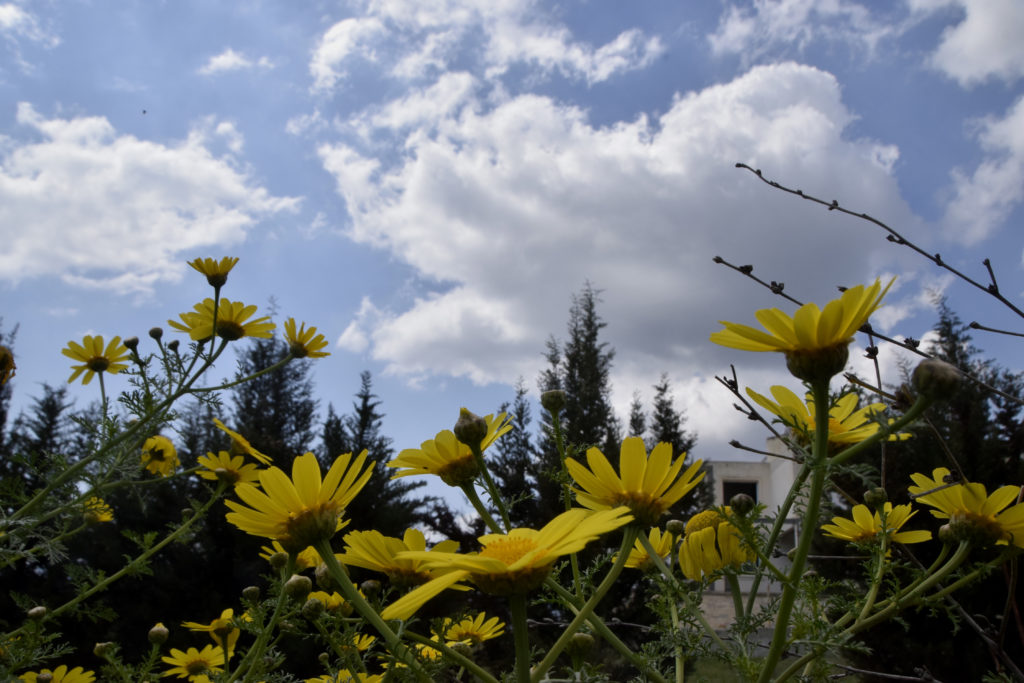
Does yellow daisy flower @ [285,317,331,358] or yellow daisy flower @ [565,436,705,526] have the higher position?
yellow daisy flower @ [285,317,331,358]

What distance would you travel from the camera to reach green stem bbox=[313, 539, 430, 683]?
0.56 metres

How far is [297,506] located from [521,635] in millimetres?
288

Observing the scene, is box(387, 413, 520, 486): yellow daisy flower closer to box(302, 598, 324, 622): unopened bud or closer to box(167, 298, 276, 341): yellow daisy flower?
box(302, 598, 324, 622): unopened bud

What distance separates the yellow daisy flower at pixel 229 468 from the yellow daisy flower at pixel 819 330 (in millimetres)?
1798

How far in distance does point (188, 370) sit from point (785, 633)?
1873 mm

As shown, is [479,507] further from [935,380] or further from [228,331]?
[228,331]

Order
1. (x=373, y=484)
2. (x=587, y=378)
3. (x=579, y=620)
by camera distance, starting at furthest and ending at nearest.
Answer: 1. (x=587, y=378)
2. (x=373, y=484)
3. (x=579, y=620)

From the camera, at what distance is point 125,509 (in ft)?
26.8

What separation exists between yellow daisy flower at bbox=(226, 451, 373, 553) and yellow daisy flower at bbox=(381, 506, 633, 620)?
17 centimetres

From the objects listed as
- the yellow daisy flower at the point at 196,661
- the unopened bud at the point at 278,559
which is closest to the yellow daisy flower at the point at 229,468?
the yellow daisy flower at the point at 196,661

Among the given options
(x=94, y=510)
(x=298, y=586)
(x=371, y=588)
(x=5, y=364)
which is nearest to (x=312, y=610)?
(x=298, y=586)

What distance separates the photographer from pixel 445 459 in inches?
35.0

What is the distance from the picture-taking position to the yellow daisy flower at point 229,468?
202 cm

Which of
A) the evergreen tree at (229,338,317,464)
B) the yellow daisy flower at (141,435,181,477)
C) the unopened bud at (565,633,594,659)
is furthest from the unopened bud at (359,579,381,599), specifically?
the evergreen tree at (229,338,317,464)
